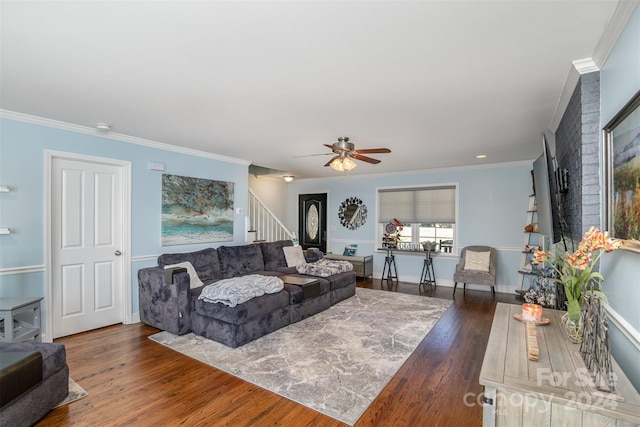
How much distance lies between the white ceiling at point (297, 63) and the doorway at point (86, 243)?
65cm

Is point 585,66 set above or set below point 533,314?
above

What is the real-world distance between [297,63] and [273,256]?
3.78 m

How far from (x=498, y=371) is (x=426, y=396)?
3.85ft

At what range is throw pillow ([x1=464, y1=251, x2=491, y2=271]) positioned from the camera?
18.4 feet

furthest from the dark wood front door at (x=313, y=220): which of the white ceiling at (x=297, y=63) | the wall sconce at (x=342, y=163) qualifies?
the white ceiling at (x=297, y=63)

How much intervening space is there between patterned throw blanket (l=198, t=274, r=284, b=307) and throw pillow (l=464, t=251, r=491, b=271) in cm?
379

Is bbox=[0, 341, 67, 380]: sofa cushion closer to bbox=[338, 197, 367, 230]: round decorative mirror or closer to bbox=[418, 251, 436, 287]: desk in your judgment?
bbox=[418, 251, 436, 287]: desk

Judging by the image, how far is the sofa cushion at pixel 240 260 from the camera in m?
4.60

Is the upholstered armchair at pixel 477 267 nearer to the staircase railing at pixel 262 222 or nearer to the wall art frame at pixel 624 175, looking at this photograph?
the staircase railing at pixel 262 222

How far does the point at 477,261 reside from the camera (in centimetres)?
567

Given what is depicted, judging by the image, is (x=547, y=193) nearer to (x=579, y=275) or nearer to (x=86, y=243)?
(x=579, y=275)

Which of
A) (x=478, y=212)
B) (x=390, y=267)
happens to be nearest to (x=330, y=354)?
(x=390, y=267)

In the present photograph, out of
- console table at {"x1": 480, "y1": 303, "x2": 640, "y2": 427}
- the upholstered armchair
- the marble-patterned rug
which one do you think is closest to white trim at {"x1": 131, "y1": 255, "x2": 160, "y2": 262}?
the marble-patterned rug

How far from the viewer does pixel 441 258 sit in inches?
247
